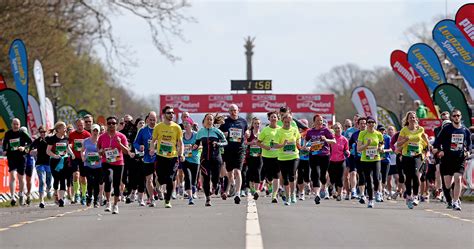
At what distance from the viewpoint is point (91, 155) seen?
2409cm

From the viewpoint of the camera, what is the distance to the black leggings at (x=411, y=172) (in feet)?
80.7

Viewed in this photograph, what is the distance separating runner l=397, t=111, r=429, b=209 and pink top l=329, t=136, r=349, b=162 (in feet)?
8.53

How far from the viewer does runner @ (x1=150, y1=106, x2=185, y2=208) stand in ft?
73.7

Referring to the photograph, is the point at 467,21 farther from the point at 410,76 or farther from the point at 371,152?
the point at 410,76

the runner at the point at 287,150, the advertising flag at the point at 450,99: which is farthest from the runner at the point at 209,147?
the advertising flag at the point at 450,99

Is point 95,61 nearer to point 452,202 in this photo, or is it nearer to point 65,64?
point 65,64

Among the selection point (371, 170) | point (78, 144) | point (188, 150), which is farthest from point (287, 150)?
point (78, 144)

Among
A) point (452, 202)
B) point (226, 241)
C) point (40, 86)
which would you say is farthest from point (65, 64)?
point (226, 241)

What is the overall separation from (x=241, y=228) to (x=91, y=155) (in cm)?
804

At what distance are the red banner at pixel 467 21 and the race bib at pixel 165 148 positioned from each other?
11871 millimetres

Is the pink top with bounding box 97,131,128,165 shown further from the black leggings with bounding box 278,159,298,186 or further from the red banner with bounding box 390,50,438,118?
the red banner with bounding box 390,50,438,118

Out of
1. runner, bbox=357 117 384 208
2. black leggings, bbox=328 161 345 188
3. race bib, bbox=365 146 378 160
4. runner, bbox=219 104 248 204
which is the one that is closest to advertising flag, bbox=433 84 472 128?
black leggings, bbox=328 161 345 188

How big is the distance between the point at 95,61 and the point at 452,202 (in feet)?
285

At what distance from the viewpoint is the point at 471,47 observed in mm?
32438
